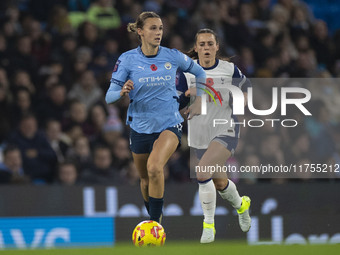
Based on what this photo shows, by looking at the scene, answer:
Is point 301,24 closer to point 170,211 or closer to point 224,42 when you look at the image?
point 224,42

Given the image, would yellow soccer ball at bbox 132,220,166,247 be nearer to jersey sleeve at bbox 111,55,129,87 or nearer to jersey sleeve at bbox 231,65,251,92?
jersey sleeve at bbox 111,55,129,87

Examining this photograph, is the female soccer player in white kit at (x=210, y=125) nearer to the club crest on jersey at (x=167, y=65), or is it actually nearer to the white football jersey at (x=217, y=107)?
the white football jersey at (x=217, y=107)

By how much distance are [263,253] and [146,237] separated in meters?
1.31

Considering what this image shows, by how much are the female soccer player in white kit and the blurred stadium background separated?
1.93 metres

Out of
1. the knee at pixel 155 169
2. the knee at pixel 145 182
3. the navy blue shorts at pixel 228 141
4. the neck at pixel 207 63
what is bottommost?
the knee at pixel 145 182

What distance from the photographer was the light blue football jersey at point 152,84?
300 inches

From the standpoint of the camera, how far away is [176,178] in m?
11.6

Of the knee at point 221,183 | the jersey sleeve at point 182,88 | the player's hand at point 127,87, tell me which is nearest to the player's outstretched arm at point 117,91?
the player's hand at point 127,87

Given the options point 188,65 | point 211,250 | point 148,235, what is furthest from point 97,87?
point 211,250

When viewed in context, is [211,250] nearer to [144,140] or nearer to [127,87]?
[144,140]

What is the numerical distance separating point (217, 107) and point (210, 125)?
0.76ft

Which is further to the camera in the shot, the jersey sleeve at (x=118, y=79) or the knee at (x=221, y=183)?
the knee at (x=221, y=183)

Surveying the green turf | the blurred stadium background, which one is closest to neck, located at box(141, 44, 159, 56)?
the green turf

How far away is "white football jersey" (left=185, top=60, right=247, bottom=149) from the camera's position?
812cm
